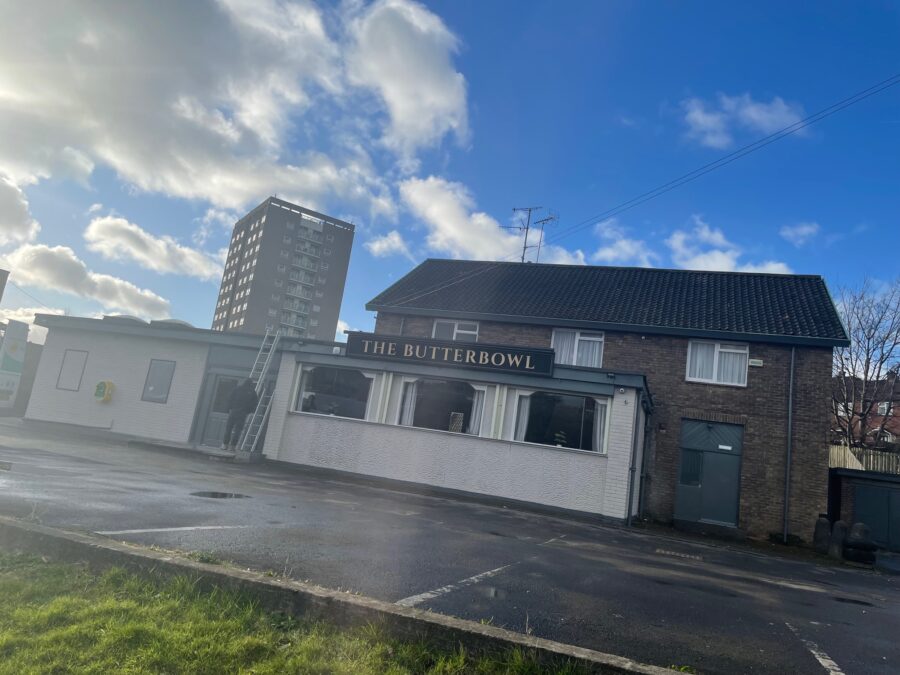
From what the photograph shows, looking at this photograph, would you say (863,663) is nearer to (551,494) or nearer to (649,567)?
(649,567)

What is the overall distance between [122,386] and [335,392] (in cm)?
748

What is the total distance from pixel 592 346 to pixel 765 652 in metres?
15.5

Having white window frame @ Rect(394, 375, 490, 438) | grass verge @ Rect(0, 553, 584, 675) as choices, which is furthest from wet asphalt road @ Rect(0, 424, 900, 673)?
white window frame @ Rect(394, 375, 490, 438)

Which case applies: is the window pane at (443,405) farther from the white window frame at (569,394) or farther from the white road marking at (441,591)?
the white road marking at (441,591)

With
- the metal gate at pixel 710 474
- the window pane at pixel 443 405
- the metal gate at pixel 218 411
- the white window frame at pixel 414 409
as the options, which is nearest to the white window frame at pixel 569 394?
the white window frame at pixel 414 409

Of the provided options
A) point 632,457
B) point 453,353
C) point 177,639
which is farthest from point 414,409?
point 177,639

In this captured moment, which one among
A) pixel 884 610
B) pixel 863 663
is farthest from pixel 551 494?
pixel 863 663

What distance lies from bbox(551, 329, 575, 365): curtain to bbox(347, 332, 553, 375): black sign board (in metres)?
4.77

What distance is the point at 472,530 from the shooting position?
9047 mm

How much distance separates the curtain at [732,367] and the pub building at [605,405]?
33mm

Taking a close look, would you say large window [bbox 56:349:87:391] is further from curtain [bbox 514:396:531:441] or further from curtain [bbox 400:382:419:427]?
curtain [bbox 514:396:531:441]

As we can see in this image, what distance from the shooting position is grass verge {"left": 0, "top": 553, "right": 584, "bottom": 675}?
3088mm

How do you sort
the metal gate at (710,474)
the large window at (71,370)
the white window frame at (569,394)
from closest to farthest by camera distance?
the white window frame at (569,394), the metal gate at (710,474), the large window at (71,370)

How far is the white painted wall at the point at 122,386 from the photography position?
18.4 meters
